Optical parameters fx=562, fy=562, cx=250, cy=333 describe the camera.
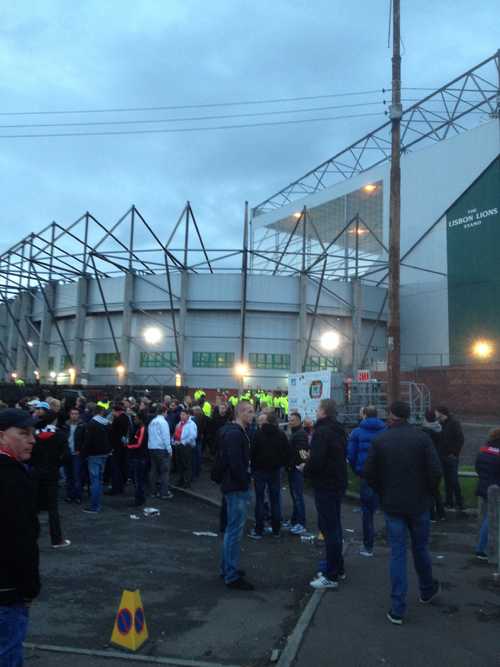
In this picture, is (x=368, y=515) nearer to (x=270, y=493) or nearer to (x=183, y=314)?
(x=270, y=493)

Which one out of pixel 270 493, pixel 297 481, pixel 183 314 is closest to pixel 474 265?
pixel 183 314

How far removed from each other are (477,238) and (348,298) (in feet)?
32.9

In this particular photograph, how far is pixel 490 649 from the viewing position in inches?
185

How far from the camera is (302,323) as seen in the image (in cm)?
3734

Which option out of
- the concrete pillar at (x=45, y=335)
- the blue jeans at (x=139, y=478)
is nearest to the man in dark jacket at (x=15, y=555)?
the blue jeans at (x=139, y=478)

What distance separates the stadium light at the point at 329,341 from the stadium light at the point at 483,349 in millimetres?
9947

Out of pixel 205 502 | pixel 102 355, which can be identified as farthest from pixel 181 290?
pixel 205 502

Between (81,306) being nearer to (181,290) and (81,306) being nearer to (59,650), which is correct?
(181,290)

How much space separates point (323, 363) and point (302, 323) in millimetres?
3716

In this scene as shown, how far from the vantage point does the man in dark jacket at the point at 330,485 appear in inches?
254

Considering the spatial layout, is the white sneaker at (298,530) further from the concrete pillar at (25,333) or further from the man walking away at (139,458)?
the concrete pillar at (25,333)

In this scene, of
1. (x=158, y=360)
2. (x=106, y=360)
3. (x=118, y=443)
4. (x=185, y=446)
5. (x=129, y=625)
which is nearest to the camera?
(x=129, y=625)

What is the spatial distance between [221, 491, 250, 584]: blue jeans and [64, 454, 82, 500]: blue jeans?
5.54 meters

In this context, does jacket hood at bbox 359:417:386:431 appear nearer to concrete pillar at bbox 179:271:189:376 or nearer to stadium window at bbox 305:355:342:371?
concrete pillar at bbox 179:271:189:376
